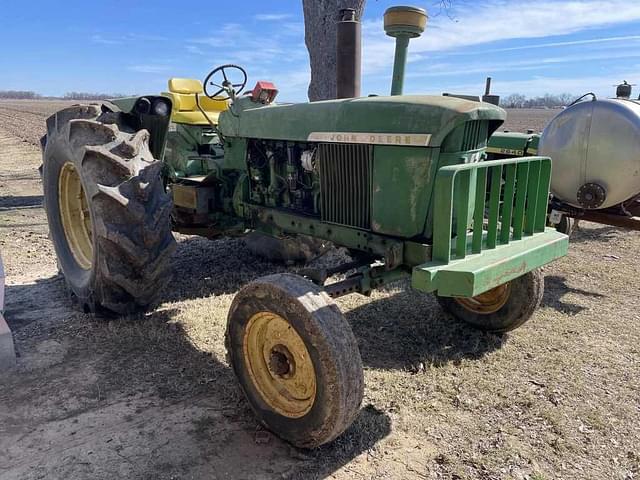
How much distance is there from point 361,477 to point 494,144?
535cm

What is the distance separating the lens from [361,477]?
2.49 m

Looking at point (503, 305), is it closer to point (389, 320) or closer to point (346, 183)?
point (389, 320)

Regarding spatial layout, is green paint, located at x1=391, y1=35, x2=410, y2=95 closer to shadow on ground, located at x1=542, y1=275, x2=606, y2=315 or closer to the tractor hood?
the tractor hood

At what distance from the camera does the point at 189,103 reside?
538 centimetres

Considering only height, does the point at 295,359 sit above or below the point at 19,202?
above

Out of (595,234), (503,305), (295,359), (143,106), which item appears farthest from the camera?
(595,234)

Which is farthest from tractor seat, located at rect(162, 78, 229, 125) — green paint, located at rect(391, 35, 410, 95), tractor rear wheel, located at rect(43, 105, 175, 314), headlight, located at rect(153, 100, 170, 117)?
green paint, located at rect(391, 35, 410, 95)

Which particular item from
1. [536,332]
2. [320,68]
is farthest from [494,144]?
[536,332]

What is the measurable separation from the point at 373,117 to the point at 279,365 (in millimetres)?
1444

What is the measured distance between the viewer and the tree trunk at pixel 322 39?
7594 millimetres

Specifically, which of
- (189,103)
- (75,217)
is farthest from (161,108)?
(75,217)

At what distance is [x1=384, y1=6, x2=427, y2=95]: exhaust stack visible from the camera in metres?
3.71

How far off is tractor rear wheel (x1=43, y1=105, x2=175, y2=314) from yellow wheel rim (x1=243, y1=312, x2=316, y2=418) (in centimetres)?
114

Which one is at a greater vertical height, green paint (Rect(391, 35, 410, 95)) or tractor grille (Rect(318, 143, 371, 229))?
green paint (Rect(391, 35, 410, 95))
